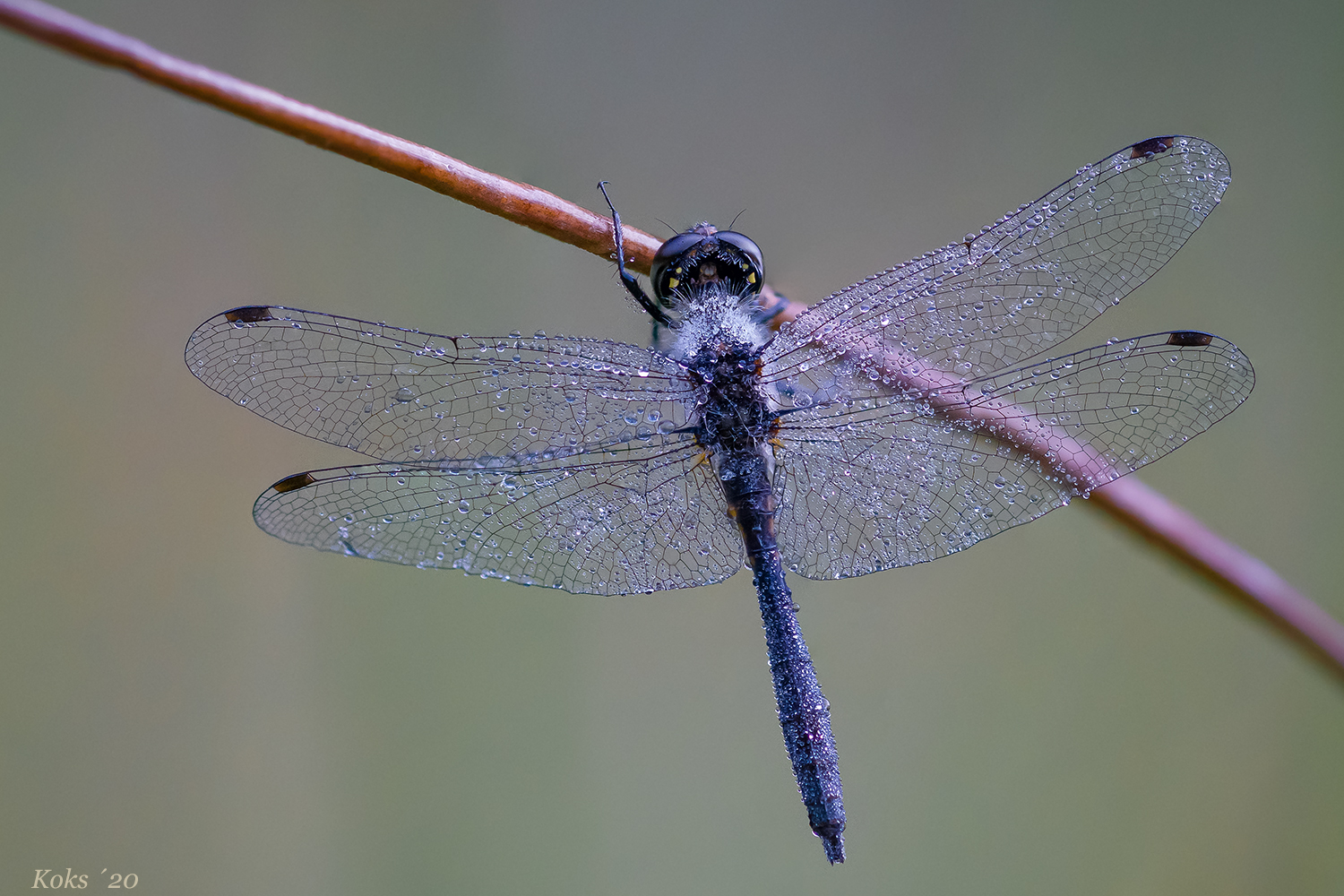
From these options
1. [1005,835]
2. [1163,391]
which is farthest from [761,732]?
[1163,391]

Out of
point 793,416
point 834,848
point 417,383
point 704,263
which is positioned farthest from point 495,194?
point 834,848

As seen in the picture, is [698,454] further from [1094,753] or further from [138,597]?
[1094,753]

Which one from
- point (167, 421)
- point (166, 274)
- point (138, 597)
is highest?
point (166, 274)

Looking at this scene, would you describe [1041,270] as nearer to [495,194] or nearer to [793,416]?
[793,416]

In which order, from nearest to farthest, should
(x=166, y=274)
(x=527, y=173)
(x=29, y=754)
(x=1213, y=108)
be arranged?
(x=527, y=173) → (x=29, y=754) → (x=166, y=274) → (x=1213, y=108)

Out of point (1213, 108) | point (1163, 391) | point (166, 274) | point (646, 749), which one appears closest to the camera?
point (1163, 391)

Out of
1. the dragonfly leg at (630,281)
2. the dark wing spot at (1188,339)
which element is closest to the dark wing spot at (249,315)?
the dragonfly leg at (630,281)

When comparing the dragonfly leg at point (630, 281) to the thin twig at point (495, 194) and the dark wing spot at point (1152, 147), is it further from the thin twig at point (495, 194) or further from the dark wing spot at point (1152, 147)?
the dark wing spot at point (1152, 147)
